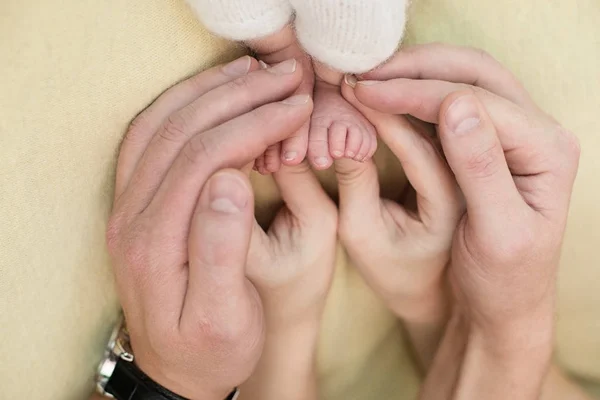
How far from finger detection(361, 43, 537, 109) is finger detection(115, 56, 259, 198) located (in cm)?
12

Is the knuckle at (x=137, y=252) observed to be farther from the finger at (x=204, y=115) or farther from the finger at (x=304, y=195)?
the finger at (x=304, y=195)

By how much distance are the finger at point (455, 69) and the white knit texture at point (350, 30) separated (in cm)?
3

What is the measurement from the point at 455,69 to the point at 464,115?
0.10 metres

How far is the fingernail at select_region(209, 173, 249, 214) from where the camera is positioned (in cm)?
48

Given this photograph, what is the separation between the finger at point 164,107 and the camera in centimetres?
57

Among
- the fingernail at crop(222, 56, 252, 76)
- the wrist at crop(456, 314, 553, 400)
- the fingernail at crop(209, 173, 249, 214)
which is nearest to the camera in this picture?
Result: the fingernail at crop(209, 173, 249, 214)

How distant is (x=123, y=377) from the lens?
646mm

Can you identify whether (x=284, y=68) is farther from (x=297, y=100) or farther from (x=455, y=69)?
(x=455, y=69)

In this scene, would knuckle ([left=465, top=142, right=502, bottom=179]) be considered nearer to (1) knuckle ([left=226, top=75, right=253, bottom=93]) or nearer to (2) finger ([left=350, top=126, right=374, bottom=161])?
(2) finger ([left=350, top=126, right=374, bottom=161])

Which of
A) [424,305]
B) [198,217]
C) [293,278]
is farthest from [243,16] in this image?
[424,305]

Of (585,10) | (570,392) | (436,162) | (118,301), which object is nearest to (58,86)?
(118,301)

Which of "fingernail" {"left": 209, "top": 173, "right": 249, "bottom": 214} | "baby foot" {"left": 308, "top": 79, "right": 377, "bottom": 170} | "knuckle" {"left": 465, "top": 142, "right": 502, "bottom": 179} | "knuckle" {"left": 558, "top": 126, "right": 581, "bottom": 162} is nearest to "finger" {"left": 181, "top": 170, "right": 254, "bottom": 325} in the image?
"fingernail" {"left": 209, "top": 173, "right": 249, "bottom": 214}

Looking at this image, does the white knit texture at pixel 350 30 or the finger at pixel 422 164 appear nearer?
the white knit texture at pixel 350 30

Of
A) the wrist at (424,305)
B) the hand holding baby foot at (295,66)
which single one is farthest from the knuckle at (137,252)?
the wrist at (424,305)
